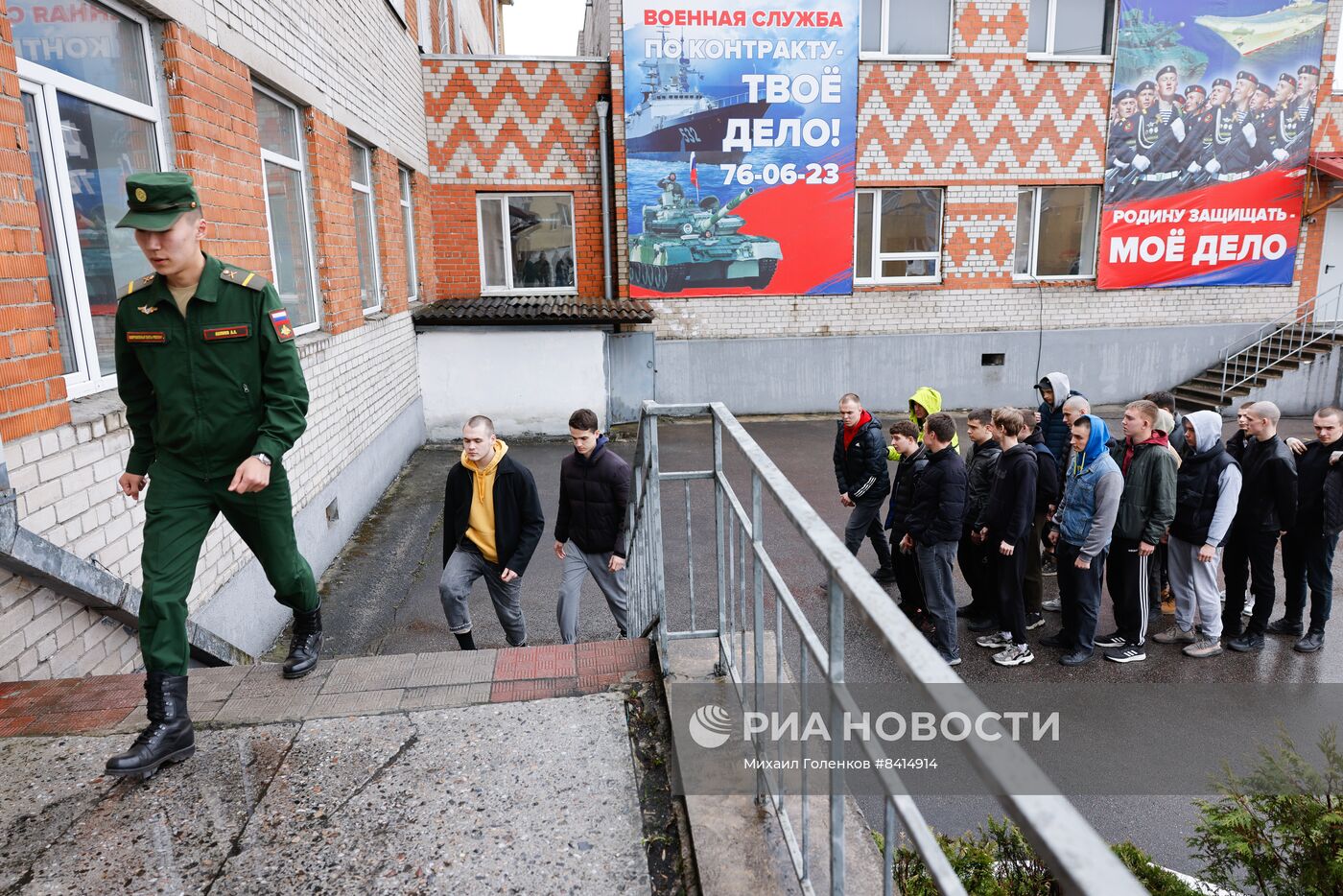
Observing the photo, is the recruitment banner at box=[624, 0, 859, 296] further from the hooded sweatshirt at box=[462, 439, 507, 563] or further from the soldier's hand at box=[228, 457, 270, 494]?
the soldier's hand at box=[228, 457, 270, 494]

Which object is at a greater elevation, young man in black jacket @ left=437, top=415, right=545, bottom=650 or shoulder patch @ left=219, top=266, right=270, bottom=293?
shoulder patch @ left=219, top=266, right=270, bottom=293

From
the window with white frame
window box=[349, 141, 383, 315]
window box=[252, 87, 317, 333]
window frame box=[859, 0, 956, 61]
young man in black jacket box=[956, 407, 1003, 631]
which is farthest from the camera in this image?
window frame box=[859, 0, 956, 61]

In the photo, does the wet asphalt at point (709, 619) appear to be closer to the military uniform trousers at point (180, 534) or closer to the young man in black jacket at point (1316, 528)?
the young man in black jacket at point (1316, 528)

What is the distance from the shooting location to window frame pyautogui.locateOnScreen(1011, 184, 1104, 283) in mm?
14008

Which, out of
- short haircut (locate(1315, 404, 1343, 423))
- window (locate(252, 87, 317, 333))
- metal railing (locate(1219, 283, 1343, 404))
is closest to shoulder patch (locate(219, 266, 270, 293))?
window (locate(252, 87, 317, 333))

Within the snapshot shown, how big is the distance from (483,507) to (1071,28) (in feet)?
43.6

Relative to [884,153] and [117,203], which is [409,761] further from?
[884,153]

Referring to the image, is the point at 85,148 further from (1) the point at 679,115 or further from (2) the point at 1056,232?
(2) the point at 1056,232

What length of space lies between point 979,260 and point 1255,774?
12.1 m

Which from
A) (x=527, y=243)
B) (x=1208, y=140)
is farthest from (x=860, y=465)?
(x=1208, y=140)

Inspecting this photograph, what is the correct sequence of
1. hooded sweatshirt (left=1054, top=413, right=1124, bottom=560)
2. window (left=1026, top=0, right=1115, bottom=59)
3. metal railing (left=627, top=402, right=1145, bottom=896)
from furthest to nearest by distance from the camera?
window (left=1026, top=0, right=1115, bottom=59) < hooded sweatshirt (left=1054, top=413, right=1124, bottom=560) < metal railing (left=627, top=402, right=1145, bottom=896)

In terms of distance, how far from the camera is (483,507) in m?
5.09

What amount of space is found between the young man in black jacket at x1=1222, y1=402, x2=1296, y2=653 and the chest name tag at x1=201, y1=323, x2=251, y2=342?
5.70 m

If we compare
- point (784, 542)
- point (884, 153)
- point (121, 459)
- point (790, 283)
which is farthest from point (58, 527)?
point (884, 153)
